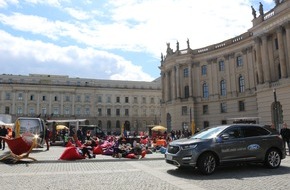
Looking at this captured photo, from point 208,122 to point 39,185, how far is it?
149ft

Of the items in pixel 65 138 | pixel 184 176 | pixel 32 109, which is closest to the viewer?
pixel 184 176

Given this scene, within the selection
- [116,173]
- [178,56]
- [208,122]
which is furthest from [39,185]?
[178,56]

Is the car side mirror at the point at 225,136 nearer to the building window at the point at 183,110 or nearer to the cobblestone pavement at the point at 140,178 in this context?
A: the cobblestone pavement at the point at 140,178

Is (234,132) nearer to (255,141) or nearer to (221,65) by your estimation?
→ (255,141)

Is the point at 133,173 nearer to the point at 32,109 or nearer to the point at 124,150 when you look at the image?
the point at 124,150

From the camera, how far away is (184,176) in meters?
11.2

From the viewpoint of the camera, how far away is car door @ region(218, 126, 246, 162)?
11961 millimetres

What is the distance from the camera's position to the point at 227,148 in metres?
12.0

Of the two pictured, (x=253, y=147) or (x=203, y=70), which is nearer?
(x=253, y=147)

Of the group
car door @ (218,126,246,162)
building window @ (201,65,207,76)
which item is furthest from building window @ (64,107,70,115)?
car door @ (218,126,246,162)

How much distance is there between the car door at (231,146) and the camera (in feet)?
39.2

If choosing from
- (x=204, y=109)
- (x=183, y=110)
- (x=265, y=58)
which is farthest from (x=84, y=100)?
(x=265, y=58)

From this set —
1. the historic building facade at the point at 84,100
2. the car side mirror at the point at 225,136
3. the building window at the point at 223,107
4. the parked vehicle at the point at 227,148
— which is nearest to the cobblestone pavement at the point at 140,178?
the parked vehicle at the point at 227,148

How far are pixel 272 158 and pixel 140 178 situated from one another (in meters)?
6.09
